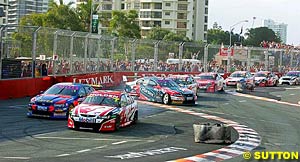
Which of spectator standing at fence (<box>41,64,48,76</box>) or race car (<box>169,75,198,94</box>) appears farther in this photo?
race car (<box>169,75,198,94</box>)

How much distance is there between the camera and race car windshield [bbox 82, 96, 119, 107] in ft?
56.9

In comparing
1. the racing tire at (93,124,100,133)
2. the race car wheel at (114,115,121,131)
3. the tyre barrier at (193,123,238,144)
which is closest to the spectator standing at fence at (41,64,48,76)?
the race car wheel at (114,115,121,131)

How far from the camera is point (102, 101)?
57.4 feet

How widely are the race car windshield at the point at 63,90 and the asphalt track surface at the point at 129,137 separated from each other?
1387 millimetres

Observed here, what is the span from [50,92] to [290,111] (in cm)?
1324

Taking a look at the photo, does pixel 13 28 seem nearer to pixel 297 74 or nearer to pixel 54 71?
pixel 54 71

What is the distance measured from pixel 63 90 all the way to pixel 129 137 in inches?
212

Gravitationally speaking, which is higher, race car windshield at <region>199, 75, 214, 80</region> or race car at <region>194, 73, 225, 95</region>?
race car windshield at <region>199, 75, 214, 80</region>

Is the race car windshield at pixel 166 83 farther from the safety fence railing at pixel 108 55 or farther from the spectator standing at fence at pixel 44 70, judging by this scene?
the spectator standing at fence at pixel 44 70

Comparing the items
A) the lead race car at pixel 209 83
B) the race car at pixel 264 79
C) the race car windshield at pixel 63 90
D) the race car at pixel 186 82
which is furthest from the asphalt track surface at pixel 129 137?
the race car at pixel 264 79

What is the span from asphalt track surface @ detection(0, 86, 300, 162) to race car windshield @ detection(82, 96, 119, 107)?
96 centimetres

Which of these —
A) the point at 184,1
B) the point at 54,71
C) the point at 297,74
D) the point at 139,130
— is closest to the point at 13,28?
the point at 54,71

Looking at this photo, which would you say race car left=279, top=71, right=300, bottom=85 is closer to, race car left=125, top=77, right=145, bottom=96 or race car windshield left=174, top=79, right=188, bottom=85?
race car windshield left=174, top=79, right=188, bottom=85

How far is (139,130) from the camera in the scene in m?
17.3
